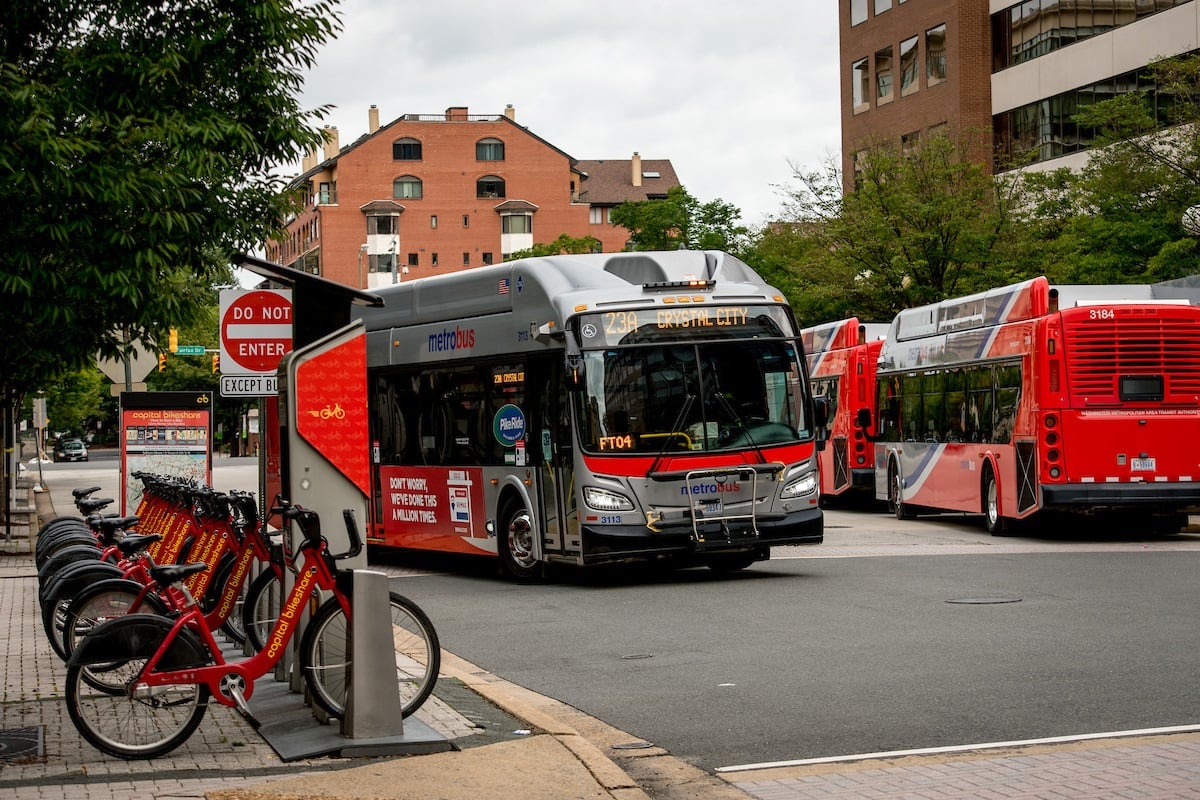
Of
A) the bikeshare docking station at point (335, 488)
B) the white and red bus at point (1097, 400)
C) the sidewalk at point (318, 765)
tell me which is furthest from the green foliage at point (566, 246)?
the sidewalk at point (318, 765)

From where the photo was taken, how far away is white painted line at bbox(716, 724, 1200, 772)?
307 inches

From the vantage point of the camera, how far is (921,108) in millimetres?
56750

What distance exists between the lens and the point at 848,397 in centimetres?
3180

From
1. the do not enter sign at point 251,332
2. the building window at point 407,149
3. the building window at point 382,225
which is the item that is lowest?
the do not enter sign at point 251,332

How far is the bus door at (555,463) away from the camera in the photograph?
658 inches

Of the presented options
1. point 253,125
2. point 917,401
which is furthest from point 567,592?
point 917,401

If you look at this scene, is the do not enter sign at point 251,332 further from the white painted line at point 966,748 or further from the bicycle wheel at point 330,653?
the white painted line at point 966,748

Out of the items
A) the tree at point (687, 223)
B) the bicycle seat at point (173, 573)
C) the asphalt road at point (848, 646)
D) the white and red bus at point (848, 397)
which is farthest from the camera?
the tree at point (687, 223)

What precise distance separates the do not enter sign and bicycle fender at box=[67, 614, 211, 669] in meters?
5.89

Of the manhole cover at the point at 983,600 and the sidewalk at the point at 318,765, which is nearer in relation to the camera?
the sidewalk at the point at 318,765

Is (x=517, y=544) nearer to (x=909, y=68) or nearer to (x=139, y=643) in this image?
(x=139, y=643)

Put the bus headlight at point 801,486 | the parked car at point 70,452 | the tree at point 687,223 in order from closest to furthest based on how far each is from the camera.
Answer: the bus headlight at point 801,486 → the tree at point 687,223 → the parked car at point 70,452

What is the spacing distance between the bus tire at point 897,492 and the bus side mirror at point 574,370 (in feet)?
44.4

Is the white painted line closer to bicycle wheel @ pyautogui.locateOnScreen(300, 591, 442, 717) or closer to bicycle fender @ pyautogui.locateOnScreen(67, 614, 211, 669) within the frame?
bicycle wheel @ pyautogui.locateOnScreen(300, 591, 442, 717)
